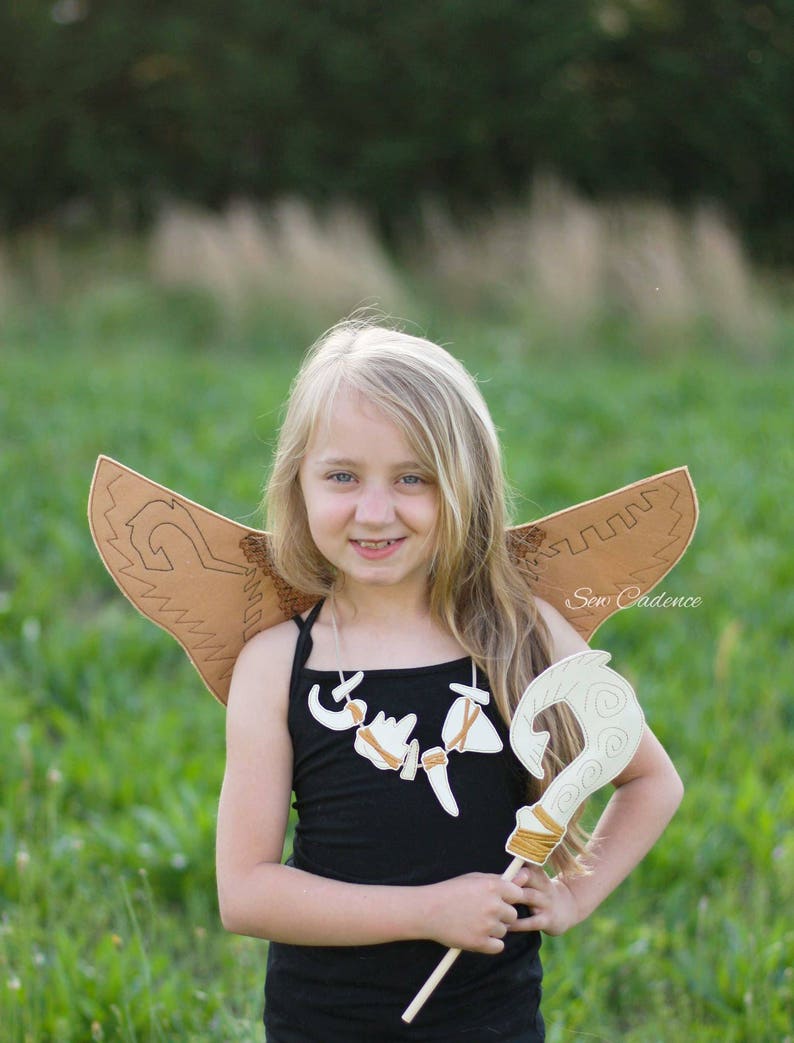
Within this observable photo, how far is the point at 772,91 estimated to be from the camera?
1063 cm

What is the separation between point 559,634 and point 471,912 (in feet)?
1.27

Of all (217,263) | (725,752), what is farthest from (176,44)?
(725,752)

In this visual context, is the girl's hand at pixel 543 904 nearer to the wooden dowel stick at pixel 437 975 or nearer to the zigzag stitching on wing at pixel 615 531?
the wooden dowel stick at pixel 437 975

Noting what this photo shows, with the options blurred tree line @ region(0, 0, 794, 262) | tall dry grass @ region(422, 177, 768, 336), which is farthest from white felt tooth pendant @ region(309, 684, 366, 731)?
blurred tree line @ region(0, 0, 794, 262)

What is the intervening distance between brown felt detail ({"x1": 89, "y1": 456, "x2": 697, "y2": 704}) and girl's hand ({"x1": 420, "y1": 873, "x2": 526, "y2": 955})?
0.40 metres

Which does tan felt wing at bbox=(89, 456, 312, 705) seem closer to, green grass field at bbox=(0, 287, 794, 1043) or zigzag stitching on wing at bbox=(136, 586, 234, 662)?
zigzag stitching on wing at bbox=(136, 586, 234, 662)

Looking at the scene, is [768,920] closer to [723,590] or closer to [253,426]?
[723,590]

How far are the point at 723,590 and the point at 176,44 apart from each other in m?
8.01

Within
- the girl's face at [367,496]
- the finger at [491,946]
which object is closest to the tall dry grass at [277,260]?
the girl's face at [367,496]

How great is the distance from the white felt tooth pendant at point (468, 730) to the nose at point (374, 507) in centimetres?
25

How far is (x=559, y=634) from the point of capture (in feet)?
5.06

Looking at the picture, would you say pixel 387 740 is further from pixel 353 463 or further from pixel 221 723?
pixel 221 723

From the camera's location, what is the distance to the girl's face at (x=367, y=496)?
1.38m

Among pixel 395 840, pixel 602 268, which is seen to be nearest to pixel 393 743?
pixel 395 840
